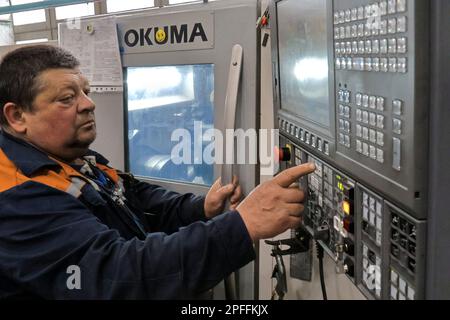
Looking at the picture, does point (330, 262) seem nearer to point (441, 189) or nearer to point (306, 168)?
point (306, 168)

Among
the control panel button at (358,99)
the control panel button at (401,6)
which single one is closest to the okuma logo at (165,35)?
the control panel button at (358,99)

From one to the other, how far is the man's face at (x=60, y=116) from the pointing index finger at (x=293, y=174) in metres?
0.65

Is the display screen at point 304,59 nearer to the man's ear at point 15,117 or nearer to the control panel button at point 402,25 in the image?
the control panel button at point 402,25

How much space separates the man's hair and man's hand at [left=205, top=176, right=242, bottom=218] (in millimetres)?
585

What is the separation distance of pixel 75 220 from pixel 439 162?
0.83m

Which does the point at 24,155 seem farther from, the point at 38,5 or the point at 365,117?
the point at 38,5

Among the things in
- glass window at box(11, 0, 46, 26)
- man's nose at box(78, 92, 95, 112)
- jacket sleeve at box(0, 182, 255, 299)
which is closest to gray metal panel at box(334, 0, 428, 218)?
jacket sleeve at box(0, 182, 255, 299)

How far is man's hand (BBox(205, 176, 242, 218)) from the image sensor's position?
1.34 m

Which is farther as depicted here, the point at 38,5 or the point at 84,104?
the point at 38,5

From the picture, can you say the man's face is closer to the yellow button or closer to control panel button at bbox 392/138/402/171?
the yellow button

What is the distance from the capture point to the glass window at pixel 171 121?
1.47m

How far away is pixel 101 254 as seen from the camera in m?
1.02

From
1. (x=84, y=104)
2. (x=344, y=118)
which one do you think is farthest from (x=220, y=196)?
(x=344, y=118)
